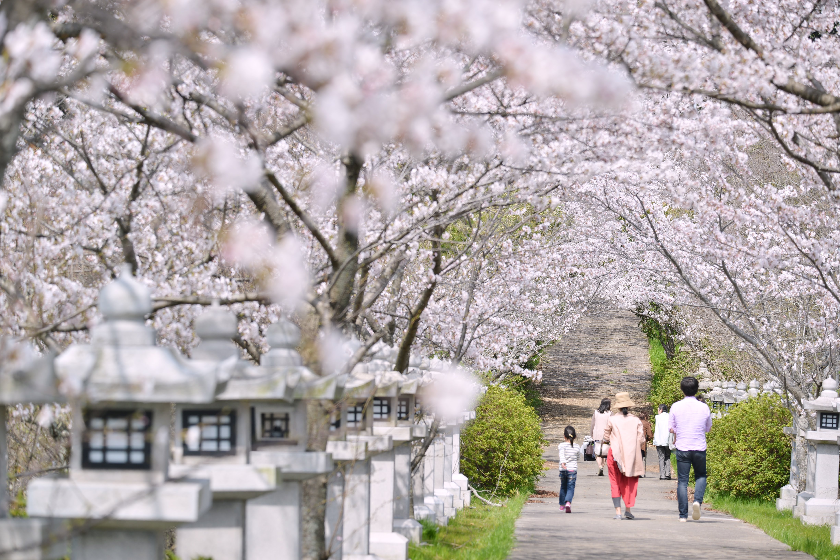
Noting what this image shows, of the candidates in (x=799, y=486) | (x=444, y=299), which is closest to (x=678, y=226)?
(x=444, y=299)

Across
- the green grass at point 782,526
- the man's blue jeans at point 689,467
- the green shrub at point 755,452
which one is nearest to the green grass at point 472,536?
the man's blue jeans at point 689,467

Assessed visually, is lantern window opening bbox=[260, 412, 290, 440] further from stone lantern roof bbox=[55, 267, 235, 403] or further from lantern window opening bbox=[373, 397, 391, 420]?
lantern window opening bbox=[373, 397, 391, 420]

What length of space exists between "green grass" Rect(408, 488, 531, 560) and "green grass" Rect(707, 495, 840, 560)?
2.93 metres

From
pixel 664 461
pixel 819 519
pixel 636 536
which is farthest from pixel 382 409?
pixel 664 461

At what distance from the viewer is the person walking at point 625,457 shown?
13797mm

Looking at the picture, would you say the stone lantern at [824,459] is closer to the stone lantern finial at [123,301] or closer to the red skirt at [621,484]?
the red skirt at [621,484]

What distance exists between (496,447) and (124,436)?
1296 centimetres

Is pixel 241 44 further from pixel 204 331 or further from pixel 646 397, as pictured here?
pixel 646 397

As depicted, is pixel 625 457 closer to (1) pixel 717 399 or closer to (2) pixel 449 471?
(2) pixel 449 471

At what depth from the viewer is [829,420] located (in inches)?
539

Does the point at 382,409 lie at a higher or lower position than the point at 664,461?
higher

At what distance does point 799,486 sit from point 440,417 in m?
6.02

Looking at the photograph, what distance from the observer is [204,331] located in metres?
5.58

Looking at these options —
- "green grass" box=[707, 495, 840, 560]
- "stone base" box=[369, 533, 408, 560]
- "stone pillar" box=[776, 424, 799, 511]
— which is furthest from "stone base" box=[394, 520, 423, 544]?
"stone pillar" box=[776, 424, 799, 511]
